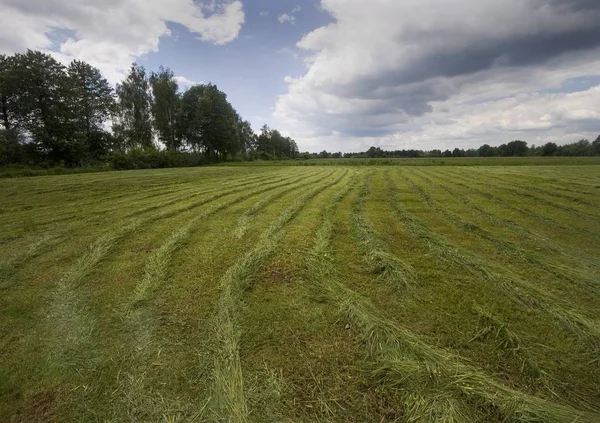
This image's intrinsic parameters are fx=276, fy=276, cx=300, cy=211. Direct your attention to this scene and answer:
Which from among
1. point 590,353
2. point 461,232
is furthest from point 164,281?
point 461,232

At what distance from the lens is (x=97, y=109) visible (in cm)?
4278

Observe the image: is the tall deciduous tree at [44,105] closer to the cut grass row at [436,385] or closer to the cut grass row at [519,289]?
the cut grass row at [519,289]

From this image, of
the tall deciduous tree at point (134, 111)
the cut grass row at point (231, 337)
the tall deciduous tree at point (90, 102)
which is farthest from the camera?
the tall deciduous tree at point (134, 111)

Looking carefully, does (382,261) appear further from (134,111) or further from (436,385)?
(134,111)

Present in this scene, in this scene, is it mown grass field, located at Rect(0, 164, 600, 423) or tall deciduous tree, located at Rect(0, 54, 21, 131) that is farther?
tall deciduous tree, located at Rect(0, 54, 21, 131)

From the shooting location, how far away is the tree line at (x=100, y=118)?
3106 centimetres

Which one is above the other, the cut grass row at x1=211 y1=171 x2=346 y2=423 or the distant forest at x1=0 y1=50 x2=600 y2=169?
the distant forest at x1=0 y1=50 x2=600 y2=169

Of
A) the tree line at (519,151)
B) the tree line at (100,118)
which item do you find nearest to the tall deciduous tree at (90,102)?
the tree line at (100,118)

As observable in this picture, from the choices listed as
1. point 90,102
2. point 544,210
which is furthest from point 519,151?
point 90,102

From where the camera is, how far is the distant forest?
102 feet

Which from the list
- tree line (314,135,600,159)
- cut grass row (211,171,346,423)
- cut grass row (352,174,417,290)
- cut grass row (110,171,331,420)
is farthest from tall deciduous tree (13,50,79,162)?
tree line (314,135,600,159)

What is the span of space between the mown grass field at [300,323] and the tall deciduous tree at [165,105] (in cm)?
4556

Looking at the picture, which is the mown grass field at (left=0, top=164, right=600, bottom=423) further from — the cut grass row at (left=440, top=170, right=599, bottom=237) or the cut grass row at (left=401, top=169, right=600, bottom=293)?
the cut grass row at (left=440, top=170, right=599, bottom=237)

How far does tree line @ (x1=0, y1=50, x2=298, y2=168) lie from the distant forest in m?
0.08
